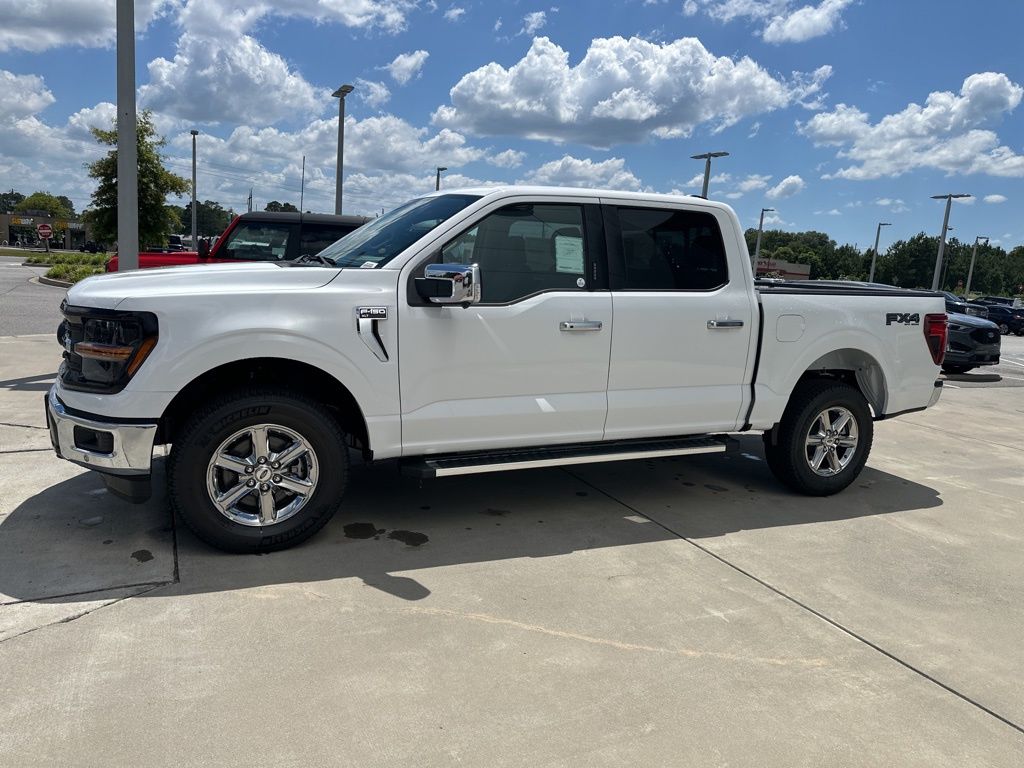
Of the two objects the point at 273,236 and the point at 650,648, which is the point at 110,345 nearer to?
the point at 650,648

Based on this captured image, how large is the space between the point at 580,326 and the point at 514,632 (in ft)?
6.11

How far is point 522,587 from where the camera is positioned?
3.92m

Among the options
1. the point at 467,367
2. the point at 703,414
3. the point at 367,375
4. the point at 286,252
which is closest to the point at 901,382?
the point at 703,414

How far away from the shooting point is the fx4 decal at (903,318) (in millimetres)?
5715

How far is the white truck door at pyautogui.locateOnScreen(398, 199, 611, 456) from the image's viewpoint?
4289 mm

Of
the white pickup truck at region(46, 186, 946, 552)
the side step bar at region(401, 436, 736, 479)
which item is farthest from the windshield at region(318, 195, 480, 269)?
the side step bar at region(401, 436, 736, 479)

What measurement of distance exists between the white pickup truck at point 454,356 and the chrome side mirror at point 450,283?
1 cm

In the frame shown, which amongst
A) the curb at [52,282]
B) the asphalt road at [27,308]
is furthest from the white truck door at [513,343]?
the curb at [52,282]

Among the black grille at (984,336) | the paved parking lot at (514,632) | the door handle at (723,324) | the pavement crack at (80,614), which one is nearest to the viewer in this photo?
the paved parking lot at (514,632)

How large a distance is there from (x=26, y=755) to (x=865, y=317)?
5.38 m

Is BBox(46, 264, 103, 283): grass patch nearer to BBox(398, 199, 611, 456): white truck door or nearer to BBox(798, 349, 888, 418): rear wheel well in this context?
BBox(398, 199, 611, 456): white truck door

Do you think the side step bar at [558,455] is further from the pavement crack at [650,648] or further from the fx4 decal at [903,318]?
the fx4 decal at [903,318]

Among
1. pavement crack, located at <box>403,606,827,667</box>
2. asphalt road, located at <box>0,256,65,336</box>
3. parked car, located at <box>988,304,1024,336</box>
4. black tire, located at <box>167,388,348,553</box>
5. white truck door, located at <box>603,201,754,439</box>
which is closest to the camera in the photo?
pavement crack, located at <box>403,606,827,667</box>

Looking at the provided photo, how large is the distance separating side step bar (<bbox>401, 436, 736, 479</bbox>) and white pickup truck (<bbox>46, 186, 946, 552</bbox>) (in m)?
0.02
